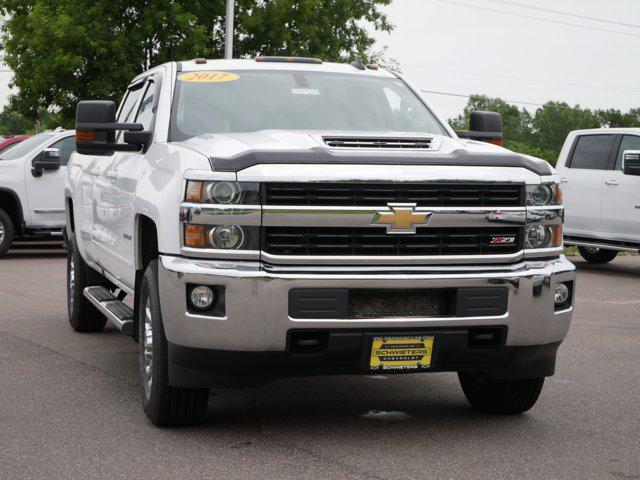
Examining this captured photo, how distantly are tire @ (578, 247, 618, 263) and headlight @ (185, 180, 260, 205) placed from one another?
13.1 m

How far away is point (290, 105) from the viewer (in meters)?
6.85

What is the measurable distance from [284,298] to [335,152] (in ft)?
2.58

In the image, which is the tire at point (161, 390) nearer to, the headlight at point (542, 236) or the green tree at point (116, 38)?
the headlight at point (542, 236)

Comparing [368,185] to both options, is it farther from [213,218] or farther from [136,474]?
[136,474]

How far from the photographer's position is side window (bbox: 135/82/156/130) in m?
7.08

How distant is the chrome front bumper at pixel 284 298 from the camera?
16.9ft

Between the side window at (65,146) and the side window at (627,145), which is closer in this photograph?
the side window at (627,145)

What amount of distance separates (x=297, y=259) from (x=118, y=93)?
2878 centimetres

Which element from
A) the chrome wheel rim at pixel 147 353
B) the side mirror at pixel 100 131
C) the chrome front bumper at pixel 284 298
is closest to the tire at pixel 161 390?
the chrome wheel rim at pixel 147 353

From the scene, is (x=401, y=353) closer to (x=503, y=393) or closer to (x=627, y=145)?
(x=503, y=393)

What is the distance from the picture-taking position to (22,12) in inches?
1453

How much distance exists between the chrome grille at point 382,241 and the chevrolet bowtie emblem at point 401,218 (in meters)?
0.04

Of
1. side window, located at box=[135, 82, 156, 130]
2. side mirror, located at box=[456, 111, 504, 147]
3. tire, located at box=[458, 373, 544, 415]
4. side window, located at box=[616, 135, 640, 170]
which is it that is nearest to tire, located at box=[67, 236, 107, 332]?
side window, located at box=[135, 82, 156, 130]

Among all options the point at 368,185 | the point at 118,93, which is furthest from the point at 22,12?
the point at 368,185
